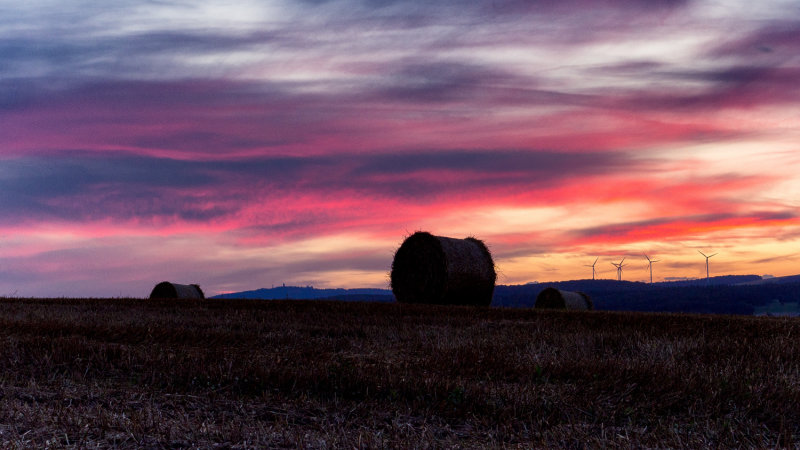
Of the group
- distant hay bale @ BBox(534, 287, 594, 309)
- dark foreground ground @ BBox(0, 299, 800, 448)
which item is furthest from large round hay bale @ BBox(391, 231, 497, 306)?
dark foreground ground @ BBox(0, 299, 800, 448)

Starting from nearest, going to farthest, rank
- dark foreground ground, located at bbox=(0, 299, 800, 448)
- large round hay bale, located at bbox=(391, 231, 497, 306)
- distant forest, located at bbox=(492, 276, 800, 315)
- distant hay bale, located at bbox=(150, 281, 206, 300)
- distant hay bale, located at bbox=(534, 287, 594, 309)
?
dark foreground ground, located at bbox=(0, 299, 800, 448) < large round hay bale, located at bbox=(391, 231, 497, 306) < distant hay bale, located at bbox=(534, 287, 594, 309) < distant hay bale, located at bbox=(150, 281, 206, 300) < distant forest, located at bbox=(492, 276, 800, 315)

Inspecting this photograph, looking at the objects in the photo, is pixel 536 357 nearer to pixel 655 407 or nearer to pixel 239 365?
pixel 655 407

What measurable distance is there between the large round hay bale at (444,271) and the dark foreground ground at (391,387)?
40.1ft

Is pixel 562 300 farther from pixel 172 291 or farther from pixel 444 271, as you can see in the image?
pixel 172 291

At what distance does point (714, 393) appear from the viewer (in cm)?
770

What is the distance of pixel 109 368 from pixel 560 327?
853cm

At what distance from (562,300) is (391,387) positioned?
1062 inches

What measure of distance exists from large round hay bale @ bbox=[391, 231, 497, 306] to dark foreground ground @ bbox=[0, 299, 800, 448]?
1222 centimetres

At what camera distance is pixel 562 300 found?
33250mm

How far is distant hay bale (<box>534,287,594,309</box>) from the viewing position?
33188 millimetres

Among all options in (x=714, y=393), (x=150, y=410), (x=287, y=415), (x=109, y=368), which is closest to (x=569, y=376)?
(x=714, y=393)

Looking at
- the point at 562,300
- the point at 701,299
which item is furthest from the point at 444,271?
the point at 701,299

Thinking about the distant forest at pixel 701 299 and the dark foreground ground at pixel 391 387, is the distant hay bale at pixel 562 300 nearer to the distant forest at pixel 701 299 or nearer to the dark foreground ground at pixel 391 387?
the dark foreground ground at pixel 391 387

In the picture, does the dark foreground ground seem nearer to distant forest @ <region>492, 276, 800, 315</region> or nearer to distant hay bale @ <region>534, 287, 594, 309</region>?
distant hay bale @ <region>534, 287, 594, 309</region>
